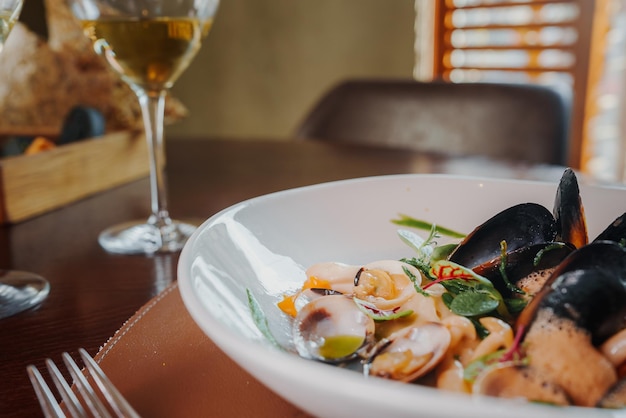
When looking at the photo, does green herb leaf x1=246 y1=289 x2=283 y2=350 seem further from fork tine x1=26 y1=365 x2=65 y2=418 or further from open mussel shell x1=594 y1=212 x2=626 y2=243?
open mussel shell x1=594 y1=212 x2=626 y2=243

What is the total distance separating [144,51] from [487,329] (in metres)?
0.67

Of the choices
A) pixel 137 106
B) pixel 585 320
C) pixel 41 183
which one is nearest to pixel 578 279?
pixel 585 320

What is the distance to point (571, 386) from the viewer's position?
34 cm

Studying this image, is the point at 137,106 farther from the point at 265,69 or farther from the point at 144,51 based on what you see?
the point at 265,69

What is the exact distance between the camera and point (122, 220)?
41.1 inches

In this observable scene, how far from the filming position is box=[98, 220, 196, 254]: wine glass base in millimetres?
851

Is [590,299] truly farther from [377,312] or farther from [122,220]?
[122,220]

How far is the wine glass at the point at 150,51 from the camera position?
0.87 m

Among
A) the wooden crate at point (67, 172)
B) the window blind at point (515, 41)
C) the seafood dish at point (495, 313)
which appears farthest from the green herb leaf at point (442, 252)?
the window blind at point (515, 41)

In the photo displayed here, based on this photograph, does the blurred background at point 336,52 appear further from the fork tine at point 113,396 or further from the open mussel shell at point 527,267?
the fork tine at point 113,396

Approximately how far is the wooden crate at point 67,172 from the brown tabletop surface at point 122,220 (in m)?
0.02

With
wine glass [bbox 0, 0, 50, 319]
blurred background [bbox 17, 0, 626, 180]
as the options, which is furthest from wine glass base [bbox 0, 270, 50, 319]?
blurred background [bbox 17, 0, 626, 180]

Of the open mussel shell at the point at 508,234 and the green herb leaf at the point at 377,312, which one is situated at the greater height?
the open mussel shell at the point at 508,234

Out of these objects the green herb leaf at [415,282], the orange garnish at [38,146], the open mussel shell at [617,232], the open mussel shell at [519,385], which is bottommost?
the orange garnish at [38,146]
